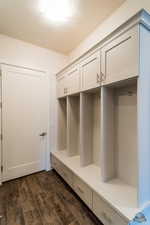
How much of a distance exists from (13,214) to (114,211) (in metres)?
1.41

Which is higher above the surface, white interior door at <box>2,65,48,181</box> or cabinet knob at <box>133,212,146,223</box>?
white interior door at <box>2,65,48,181</box>

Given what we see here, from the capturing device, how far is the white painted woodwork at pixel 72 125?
105 inches

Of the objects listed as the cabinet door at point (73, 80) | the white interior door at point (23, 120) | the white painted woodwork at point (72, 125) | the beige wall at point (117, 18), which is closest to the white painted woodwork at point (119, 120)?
the cabinet door at point (73, 80)

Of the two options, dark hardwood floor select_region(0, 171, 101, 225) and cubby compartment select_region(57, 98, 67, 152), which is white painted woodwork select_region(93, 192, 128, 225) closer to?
dark hardwood floor select_region(0, 171, 101, 225)

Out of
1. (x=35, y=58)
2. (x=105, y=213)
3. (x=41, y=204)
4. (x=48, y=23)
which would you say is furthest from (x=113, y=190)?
(x=35, y=58)

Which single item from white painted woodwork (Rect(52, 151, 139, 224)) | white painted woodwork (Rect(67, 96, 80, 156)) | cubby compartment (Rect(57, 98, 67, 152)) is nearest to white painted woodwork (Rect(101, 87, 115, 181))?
white painted woodwork (Rect(52, 151, 139, 224))

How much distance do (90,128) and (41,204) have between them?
1.45 metres

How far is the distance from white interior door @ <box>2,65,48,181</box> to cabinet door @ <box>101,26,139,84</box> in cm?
175

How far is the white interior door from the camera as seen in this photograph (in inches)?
100

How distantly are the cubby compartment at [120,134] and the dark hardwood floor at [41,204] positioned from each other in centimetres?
66

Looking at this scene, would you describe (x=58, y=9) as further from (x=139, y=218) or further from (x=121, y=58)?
(x=139, y=218)

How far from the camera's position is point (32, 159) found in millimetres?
2863

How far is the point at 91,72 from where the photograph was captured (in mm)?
1968

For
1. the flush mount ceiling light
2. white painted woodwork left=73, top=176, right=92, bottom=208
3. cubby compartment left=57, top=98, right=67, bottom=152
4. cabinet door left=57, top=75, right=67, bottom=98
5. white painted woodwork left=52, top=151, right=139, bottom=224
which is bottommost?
white painted woodwork left=73, top=176, right=92, bottom=208
